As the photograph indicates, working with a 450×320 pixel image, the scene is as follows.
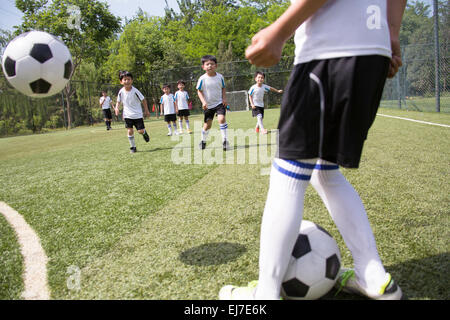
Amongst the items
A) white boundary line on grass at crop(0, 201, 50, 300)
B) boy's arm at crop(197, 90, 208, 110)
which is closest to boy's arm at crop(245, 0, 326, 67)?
white boundary line on grass at crop(0, 201, 50, 300)

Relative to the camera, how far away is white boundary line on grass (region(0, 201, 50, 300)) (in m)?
1.70

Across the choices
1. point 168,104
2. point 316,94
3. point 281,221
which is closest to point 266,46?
point 316,94

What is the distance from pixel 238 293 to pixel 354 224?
631mm

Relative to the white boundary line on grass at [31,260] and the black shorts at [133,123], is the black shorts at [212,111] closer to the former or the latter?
the black shorts at [133,123]

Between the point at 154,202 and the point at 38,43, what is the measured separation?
5.90 ft

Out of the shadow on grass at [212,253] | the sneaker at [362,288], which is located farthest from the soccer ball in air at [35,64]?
the sneaker at [362,288]

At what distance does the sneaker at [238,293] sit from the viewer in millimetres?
1341

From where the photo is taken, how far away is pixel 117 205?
3207 millimetres

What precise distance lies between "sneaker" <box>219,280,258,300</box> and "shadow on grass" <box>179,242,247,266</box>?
0.39 m

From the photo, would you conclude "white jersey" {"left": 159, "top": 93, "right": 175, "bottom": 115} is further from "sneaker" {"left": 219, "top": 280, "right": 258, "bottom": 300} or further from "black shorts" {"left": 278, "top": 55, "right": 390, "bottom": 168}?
"black shorts" {"left": 278, "top": 55, "right": 390, "bottom": 168}

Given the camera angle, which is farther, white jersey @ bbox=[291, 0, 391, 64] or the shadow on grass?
the shadow on grass

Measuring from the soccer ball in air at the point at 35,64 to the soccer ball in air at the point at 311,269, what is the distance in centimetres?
207

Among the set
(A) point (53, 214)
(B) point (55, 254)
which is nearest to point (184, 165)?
(A) point (53, 214)

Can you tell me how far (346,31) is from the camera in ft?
3.59
